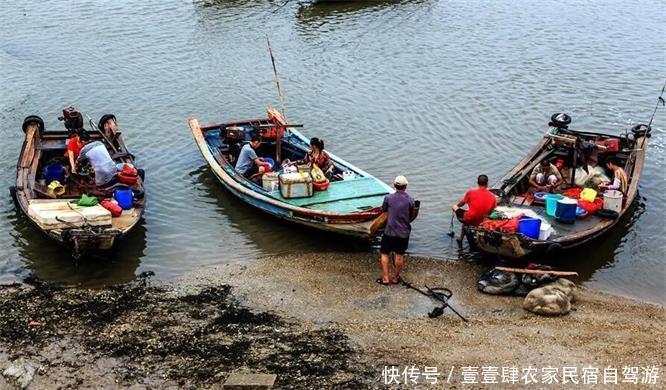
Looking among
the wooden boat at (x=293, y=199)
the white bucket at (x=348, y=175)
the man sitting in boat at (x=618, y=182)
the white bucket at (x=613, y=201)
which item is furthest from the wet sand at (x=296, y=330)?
the man sitting in boat at (x=618, y=182)

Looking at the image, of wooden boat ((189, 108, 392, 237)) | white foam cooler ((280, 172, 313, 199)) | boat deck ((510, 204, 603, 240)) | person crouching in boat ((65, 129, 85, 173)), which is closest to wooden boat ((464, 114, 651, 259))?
boat deck ((510, 204, 603, 240))

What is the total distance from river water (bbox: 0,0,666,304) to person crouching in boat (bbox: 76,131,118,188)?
1208mm

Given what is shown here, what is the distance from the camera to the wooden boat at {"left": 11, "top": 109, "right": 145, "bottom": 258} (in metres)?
12.1

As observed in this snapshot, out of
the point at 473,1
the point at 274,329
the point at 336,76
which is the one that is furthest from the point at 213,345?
the point at 473,1

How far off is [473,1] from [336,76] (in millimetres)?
12513

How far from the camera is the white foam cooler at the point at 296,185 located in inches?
533

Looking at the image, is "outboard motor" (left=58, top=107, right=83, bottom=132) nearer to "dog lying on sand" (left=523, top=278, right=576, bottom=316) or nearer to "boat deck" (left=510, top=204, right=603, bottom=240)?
"boat deck" (left=510, top=204, right=603, bottom=240)

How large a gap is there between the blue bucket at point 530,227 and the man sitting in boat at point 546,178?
2.29m

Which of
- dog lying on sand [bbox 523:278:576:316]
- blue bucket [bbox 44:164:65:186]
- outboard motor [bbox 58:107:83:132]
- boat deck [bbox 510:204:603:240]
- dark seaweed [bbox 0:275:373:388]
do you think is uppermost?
outboard motor [bbox 58:107:83:132]

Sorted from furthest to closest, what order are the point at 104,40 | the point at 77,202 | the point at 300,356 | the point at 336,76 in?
the point at 104,40 < the point at 336,76 < the point at 77,202 < the point at 300,356

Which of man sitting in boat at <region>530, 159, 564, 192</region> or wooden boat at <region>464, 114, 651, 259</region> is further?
man sitting in boat at <region>530, 159, 564, 192</region>

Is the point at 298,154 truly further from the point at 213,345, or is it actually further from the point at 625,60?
the point at 625,60

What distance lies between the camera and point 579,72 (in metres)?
24.2

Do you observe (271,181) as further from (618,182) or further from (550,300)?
(618,182)
